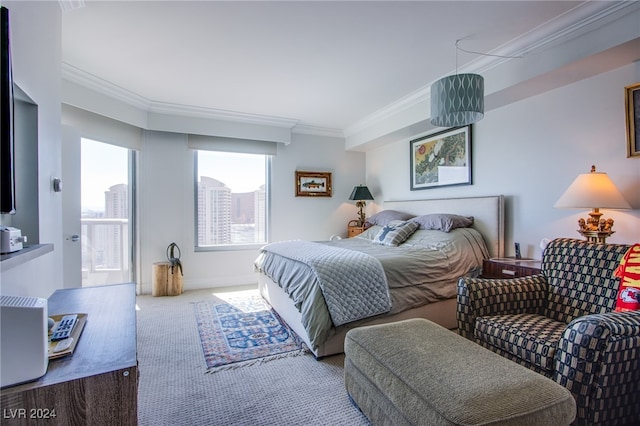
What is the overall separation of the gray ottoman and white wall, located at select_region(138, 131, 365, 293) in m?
3.41

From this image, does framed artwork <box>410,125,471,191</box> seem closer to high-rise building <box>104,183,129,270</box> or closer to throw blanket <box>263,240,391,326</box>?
throw blanket <box>263,240,391,326</box>

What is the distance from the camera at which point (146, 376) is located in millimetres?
2188

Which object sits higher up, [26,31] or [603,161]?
[26,31]

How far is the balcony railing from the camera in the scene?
3.87m

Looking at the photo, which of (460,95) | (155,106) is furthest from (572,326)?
(155,106)

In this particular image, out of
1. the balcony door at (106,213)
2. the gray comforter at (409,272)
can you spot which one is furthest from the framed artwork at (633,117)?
the balcony door at (106,213)

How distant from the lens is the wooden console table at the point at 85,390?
82 cm

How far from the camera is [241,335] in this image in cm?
288

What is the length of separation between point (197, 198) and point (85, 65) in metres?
2.08

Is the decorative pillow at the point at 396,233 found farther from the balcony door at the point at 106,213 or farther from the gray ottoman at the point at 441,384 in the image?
the balcony door at the point at 106,213

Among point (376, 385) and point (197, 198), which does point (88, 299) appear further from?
point (197, 198)

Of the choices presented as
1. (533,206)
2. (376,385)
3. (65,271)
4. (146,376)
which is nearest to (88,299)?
(146,376)

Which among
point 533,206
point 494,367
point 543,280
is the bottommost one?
point 494,367

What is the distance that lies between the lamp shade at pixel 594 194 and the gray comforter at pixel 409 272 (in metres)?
1.01
